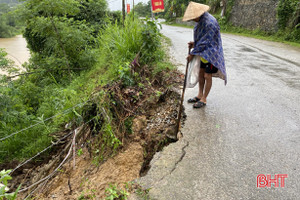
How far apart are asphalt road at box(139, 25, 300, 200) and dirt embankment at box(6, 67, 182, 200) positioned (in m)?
0.23

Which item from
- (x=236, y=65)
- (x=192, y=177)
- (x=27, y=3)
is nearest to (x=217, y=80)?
(x=236, y=65)

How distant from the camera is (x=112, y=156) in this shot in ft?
7.63

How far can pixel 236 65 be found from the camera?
5539 millimetres

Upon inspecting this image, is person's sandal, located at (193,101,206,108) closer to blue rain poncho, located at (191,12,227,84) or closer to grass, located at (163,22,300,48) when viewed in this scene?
blue rain poncho, located at (191,12,227,84)

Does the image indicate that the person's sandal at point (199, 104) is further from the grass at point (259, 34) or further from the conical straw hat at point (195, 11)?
the grass at point (259, 34)

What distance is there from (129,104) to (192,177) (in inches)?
60.1

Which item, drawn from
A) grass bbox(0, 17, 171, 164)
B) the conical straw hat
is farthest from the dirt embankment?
the conical straw hat

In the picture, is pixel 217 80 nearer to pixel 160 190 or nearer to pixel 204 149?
pixel 204 149

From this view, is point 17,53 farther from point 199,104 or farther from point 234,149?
point 234,149

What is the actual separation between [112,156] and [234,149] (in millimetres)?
1445

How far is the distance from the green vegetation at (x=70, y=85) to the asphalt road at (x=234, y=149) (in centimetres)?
79

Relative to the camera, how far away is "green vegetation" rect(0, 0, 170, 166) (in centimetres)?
268

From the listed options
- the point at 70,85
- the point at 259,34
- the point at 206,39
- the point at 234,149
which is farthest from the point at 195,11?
the point at 259,34

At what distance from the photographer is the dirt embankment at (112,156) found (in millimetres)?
1999
